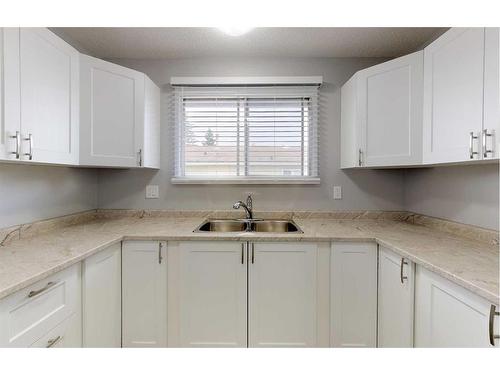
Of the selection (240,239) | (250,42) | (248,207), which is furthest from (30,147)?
(250,42)

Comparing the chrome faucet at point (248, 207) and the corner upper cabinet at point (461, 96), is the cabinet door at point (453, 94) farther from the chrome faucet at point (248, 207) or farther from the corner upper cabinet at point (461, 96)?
the chrome faucet at point (248, 207)

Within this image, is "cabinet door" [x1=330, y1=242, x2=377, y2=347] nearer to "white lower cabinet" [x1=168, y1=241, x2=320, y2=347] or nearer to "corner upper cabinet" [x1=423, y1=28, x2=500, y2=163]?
"white lower cabinet" [x1=168, y1=241, x2=320, y2=347]

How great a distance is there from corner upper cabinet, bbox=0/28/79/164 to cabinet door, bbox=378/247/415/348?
1910 mm

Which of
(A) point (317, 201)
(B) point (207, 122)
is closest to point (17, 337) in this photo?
(B) point (207, 122)

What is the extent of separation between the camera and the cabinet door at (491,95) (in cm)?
109

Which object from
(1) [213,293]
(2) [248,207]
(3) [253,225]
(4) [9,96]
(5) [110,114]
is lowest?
(1) [213,293]

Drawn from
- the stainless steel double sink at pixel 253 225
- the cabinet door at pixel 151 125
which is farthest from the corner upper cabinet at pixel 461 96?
the cabinet door at pixel 151 125

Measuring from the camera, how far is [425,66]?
1578 millimetres

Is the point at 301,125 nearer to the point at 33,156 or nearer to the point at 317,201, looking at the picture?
the point at 317,201

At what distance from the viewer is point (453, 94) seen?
134cm

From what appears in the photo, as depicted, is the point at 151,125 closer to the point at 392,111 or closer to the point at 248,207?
the point at 248,207

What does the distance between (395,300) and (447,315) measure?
383mm

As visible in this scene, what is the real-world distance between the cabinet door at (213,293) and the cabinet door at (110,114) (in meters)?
0.81

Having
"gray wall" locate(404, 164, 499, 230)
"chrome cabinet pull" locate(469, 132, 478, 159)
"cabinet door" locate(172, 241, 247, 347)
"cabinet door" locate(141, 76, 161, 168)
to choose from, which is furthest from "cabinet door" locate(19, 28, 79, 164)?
"gray wall" locate(404, 164, 499, 230)
